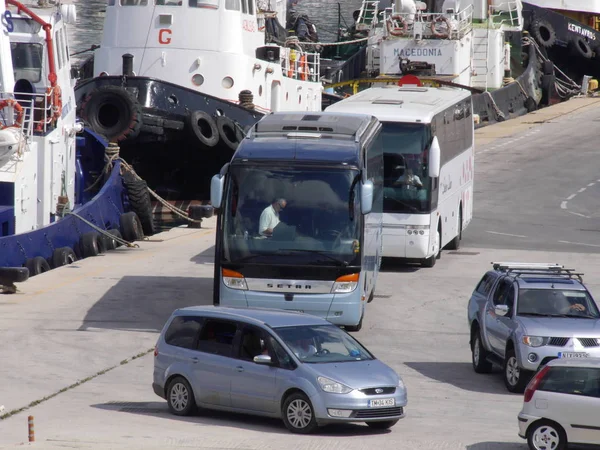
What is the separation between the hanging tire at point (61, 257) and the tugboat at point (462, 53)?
23568 millimetres

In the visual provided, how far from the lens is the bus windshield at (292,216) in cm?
1838

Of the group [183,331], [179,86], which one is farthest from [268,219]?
[179,86]

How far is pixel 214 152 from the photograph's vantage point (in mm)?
33469

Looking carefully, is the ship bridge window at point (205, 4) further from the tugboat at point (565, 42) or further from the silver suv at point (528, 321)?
the tugboat at point (565, 42)

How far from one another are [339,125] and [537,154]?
25.1 metres

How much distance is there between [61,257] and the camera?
2505cm

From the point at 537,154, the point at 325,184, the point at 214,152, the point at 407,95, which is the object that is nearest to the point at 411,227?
the point at 407,95

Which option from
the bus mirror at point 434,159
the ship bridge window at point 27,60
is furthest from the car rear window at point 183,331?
the ship bridge window at point 27,60


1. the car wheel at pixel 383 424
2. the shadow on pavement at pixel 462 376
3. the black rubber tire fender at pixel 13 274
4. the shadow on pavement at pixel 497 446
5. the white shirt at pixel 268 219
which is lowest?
the shadow on pavement at pixel 462 376

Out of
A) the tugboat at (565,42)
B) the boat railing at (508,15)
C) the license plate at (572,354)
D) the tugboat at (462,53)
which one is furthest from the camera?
the tugboat at (565,42)

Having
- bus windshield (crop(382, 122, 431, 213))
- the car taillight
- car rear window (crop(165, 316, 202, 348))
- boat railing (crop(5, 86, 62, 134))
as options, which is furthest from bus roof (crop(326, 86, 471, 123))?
the car taillight

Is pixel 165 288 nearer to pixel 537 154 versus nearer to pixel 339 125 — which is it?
pixel 339 125

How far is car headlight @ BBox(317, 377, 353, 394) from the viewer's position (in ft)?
42.9

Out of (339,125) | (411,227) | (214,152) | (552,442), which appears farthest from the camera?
(214,152)
